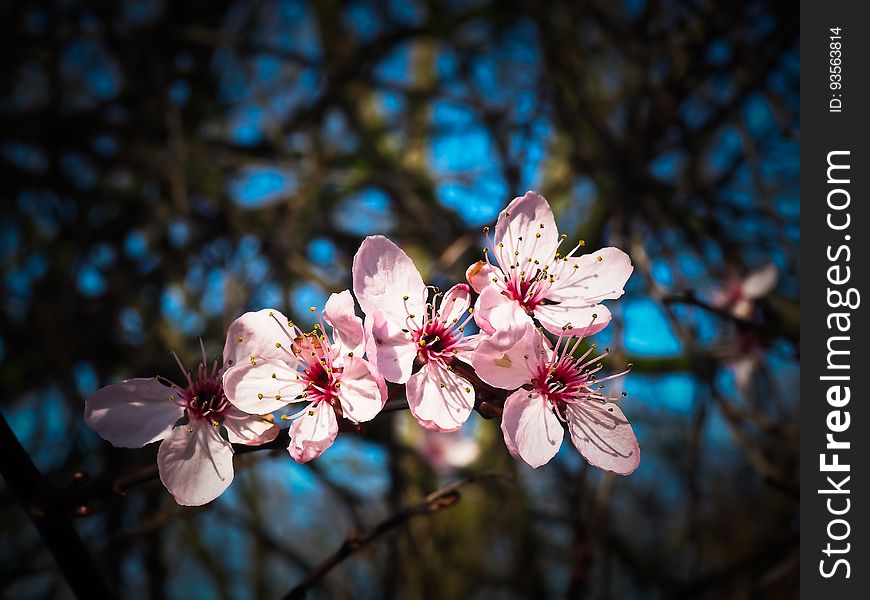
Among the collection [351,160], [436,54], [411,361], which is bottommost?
[411,361]

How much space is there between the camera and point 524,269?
2.88ft

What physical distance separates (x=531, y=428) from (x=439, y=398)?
0.38ft

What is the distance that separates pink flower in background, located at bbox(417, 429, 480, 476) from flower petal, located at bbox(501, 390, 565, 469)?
1.74 meters

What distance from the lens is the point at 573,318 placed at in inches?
32.5

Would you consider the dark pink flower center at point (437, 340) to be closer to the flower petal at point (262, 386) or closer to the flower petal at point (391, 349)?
the flower petal at point (391, 349)

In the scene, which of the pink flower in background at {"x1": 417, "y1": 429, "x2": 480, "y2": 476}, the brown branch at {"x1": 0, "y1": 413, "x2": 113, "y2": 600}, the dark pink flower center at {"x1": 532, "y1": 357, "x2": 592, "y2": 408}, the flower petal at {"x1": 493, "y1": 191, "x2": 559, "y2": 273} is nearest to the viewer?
the brown branch at {"x1": 0, "y1": 413, "x2": 113, "y2": 600}

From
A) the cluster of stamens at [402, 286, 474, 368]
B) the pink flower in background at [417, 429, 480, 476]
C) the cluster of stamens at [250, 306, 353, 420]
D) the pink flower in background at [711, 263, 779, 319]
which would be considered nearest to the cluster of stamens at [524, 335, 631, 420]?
the cluster of stamens at [402, 286, 474, 368]

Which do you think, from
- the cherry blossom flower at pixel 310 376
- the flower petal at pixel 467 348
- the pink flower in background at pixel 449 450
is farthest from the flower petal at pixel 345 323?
the pink flower in background at pixel 449 450

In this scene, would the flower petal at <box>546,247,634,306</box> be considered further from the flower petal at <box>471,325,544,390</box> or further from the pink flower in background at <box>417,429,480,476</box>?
the pink flower in background at <box>417,429,480,476</box>

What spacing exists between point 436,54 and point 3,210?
85.7 inches

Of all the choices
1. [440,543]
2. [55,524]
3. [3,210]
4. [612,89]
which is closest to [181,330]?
[3,210]

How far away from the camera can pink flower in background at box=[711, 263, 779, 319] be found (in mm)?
1640

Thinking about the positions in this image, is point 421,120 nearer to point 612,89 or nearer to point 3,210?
point 612,89

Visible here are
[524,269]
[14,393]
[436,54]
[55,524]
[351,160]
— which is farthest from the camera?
[436,54]
